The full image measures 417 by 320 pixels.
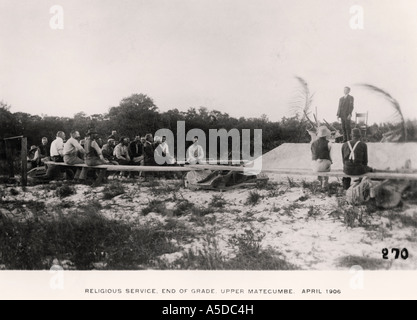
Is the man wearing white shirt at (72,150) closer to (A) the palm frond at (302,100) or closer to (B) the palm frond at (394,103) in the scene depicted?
(A) the palm frond at (302,100)

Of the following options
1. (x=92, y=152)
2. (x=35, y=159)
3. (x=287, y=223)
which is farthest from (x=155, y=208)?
(x=35, y=159)

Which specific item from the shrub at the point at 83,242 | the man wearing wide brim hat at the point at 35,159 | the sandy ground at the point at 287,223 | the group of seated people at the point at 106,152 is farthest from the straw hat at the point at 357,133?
the man wearing wide brim hat at the point at 35,159

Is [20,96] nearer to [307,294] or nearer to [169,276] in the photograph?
[169,276]

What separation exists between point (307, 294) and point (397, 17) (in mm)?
3900

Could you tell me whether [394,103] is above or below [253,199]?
above

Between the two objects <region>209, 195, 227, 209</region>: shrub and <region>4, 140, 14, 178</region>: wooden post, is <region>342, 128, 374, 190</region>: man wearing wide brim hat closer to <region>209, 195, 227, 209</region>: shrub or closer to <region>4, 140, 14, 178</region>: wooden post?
<region>209, 195, 227, 209</region>: shrub

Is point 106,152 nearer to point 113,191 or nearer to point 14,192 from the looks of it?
point 113,191

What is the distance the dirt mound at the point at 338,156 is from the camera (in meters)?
5.59

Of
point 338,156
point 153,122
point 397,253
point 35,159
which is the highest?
point 153,122

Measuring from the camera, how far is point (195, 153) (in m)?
7.93

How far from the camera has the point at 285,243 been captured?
4883mm

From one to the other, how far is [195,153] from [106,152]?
2805 mm

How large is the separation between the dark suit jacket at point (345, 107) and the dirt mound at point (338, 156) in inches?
31.7
